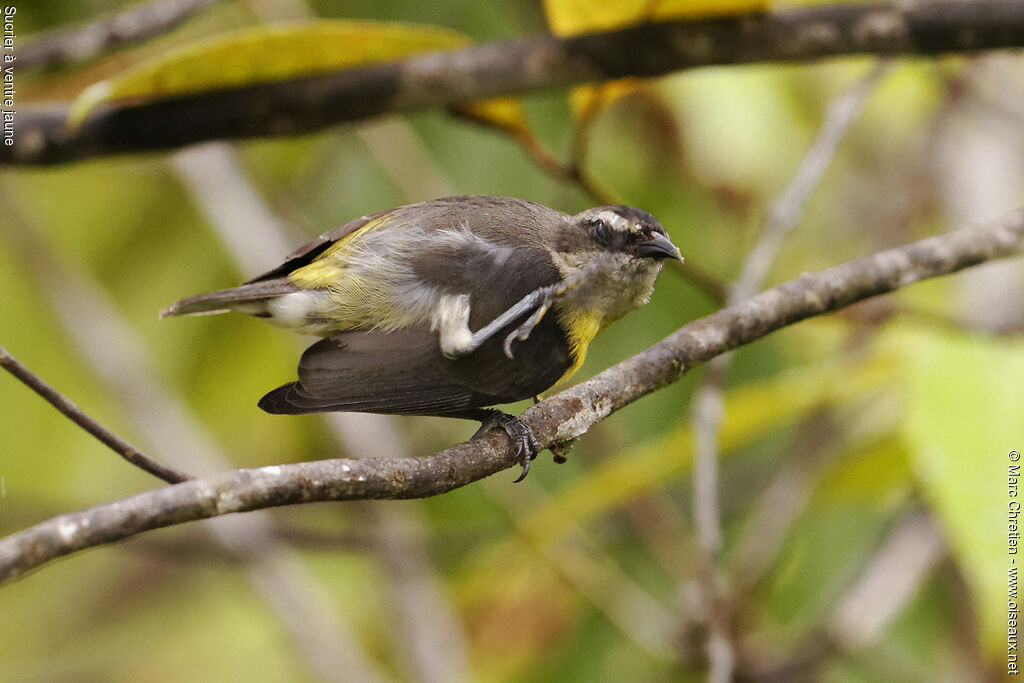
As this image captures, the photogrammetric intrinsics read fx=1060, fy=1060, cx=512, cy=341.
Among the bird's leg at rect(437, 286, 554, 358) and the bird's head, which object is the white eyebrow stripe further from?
the bird's leg at rect(437, 286, 554, 358)

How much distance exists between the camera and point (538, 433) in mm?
1626

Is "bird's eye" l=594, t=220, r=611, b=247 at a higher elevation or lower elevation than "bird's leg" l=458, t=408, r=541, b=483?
higher

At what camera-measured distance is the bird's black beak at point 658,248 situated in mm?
1822

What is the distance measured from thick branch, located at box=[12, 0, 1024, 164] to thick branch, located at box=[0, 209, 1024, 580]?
1.44ft

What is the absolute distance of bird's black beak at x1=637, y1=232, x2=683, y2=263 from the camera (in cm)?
182

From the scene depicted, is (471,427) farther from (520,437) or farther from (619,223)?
(520,437)

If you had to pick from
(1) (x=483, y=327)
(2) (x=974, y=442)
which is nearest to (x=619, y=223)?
(1) (x=483, y=327)

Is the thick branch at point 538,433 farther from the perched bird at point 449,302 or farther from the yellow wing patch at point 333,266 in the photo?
the yellow wing patch at point 333,266

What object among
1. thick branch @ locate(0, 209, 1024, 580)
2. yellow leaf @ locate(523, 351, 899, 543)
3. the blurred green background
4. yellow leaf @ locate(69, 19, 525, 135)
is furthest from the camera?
the blurred green background

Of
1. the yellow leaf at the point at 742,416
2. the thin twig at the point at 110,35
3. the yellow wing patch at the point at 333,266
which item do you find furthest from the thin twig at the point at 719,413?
the thin twig at the point at 110,35

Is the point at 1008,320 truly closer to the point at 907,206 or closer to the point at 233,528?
the point at 907,206

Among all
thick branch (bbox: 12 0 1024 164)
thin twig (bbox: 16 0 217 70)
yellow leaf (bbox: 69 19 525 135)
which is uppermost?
thin twig (bbox: 16 0 217 70)

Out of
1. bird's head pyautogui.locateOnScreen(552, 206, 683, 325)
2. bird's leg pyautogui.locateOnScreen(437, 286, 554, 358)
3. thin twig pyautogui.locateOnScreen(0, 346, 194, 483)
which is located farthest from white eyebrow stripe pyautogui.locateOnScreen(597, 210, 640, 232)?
thin twig pyautogui.locateOnScreen(0, 346, 194, 483)

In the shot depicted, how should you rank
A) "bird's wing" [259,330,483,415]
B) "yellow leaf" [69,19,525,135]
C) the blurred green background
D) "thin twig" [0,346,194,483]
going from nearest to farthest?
"thin twig" [0,346,194,483], "bird's wing" [259,330,483,415], "yellow leaf" [69,19,525,135], the blurred green background
